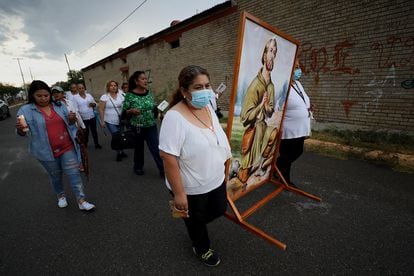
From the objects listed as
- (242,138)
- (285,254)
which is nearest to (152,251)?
(285,254)

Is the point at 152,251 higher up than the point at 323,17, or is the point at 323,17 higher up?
the point at 323,17

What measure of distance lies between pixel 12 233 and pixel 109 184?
1333 mm

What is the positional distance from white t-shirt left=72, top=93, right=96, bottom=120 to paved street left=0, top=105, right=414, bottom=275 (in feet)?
7.08

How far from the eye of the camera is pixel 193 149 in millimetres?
1434

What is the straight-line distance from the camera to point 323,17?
17.6ft

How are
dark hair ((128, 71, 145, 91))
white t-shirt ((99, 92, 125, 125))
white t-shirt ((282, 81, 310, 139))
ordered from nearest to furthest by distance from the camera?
white t-shirt ((282, 81, 310, 139)) → dark hair ((128, 71, 145, 91)) → white t-shirt ((99, 92, 125, 125))

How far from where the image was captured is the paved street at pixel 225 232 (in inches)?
75.2

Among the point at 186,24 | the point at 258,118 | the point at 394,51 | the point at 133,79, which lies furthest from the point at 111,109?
the point at 186,24

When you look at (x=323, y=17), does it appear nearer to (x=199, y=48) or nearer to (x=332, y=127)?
(x=332, y=127)

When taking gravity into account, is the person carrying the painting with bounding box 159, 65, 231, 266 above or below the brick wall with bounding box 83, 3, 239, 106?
below

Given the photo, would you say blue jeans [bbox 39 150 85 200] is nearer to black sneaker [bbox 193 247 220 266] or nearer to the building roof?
black sneaker [bbox 193 247 220 266]

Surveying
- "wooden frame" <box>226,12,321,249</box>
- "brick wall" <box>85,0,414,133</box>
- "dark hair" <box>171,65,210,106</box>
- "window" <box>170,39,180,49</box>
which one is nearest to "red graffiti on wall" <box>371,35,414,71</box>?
"brick wall" <box>85,0,414,133</box>

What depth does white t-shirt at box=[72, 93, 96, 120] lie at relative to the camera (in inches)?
202

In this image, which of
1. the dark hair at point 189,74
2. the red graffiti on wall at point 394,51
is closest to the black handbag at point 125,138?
the dark hair at point 189,74
